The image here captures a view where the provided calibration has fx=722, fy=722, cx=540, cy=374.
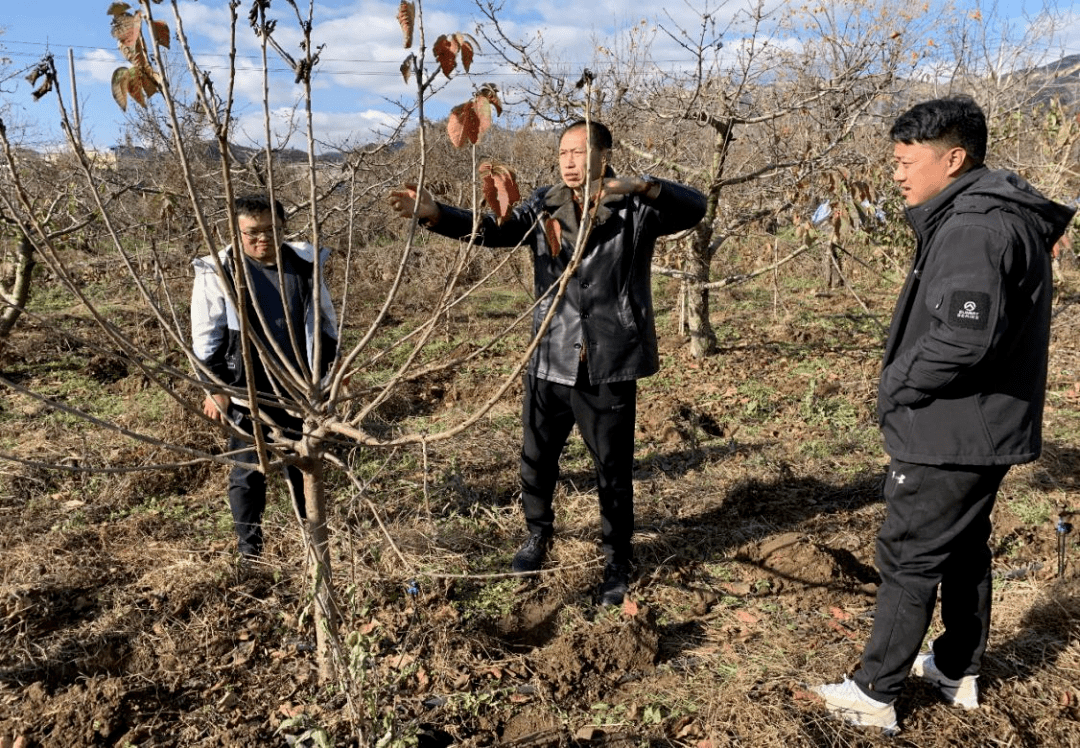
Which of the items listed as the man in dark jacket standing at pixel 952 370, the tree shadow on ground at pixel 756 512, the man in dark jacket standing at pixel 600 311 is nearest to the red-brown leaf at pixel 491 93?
the man in dark jacket standing at pixel 600 311

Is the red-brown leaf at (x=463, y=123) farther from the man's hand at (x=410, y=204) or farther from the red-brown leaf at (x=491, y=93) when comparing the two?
the man's hand at (x=410, y=204)

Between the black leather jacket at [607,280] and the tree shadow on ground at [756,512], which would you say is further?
the tree shadow on ground at [756,512]

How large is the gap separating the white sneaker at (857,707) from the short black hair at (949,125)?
5.27 feet

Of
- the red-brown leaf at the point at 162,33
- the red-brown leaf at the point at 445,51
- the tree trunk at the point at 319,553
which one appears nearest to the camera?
the red-brown leaf at the point at 162,33

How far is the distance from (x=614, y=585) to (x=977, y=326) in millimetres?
1814

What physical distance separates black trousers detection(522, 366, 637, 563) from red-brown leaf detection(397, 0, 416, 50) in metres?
1.64

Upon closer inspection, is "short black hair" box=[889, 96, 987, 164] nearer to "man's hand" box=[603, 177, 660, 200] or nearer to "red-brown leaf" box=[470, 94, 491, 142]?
"man's hand" box=[603, 177, 660, 200]

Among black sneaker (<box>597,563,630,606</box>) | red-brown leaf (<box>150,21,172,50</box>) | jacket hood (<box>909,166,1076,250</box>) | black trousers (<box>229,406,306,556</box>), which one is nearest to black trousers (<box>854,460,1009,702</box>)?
jacket hood (<box>909,166,1076,250</box>)

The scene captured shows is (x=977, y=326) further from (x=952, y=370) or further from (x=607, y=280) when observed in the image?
(x=607, y=280)

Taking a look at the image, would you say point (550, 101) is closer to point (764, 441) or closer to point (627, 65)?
point (627, 65)

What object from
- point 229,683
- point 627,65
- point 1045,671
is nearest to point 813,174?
point 627,65

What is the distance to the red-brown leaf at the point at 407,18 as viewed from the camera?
1483mm

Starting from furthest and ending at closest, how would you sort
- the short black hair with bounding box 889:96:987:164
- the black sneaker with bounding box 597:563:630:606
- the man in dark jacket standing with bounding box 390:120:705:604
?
the black sneaker with bounding box 597:563:630:606 < the man in dark jacket standing with bounding box 390:120:705:604 < the short black hair with bounding box 889:96:987:164

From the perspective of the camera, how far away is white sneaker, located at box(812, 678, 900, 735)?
219cm
